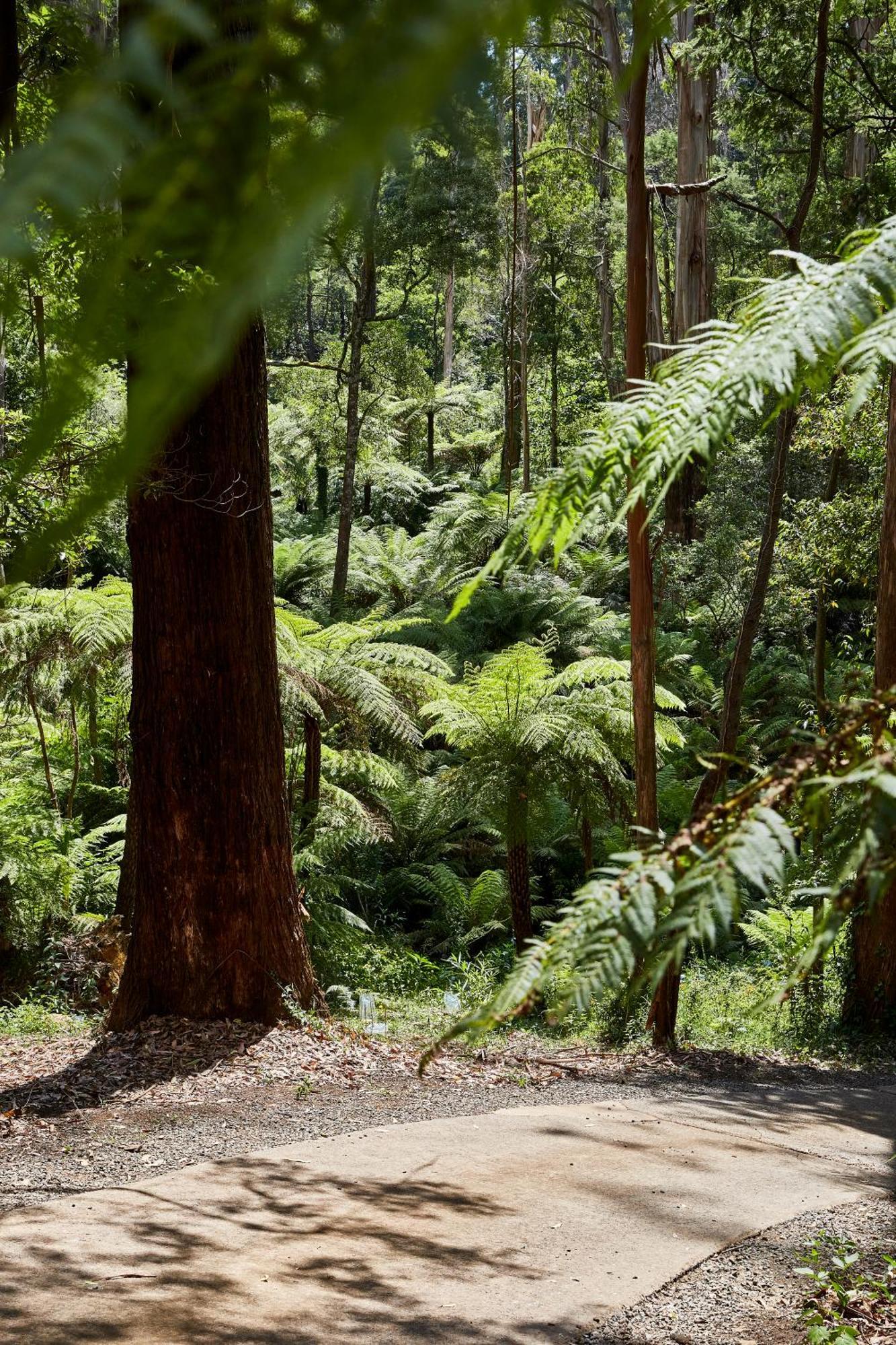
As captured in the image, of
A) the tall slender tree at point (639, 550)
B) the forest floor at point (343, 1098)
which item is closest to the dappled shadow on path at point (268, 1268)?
the forest floor at point (343, 1098)

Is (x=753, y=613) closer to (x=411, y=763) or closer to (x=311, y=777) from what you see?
(x=311, y=777)

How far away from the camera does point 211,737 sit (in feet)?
19.6

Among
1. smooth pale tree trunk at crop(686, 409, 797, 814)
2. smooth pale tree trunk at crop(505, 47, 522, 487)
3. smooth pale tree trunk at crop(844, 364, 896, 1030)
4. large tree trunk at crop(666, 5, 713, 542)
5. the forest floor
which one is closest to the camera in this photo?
the forest floor

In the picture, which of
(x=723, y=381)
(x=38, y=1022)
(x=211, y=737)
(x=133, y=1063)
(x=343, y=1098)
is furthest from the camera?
(x=38, y=1022)

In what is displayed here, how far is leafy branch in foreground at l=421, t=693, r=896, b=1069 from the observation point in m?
0.94

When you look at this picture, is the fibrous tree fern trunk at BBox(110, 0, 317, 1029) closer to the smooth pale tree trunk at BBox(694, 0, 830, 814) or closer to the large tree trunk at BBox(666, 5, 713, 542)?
the smooth pale tree trunk at BBox(694, 0, 830, 814)

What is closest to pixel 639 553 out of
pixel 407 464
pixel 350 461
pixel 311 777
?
pixel 311 777

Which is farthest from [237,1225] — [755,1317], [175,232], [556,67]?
[556,67]

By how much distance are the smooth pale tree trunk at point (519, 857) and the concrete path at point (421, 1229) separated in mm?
3923

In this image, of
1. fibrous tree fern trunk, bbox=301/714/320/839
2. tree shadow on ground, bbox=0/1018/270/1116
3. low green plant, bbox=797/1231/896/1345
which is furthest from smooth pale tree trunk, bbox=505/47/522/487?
low green plant, bbox=797/1231/896/1345

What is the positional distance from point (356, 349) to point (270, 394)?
7.52 meters

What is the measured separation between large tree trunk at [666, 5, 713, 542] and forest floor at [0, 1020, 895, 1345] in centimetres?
1383

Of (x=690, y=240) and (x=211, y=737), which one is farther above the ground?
(x=690, y=240)

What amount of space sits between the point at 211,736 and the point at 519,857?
419cm
